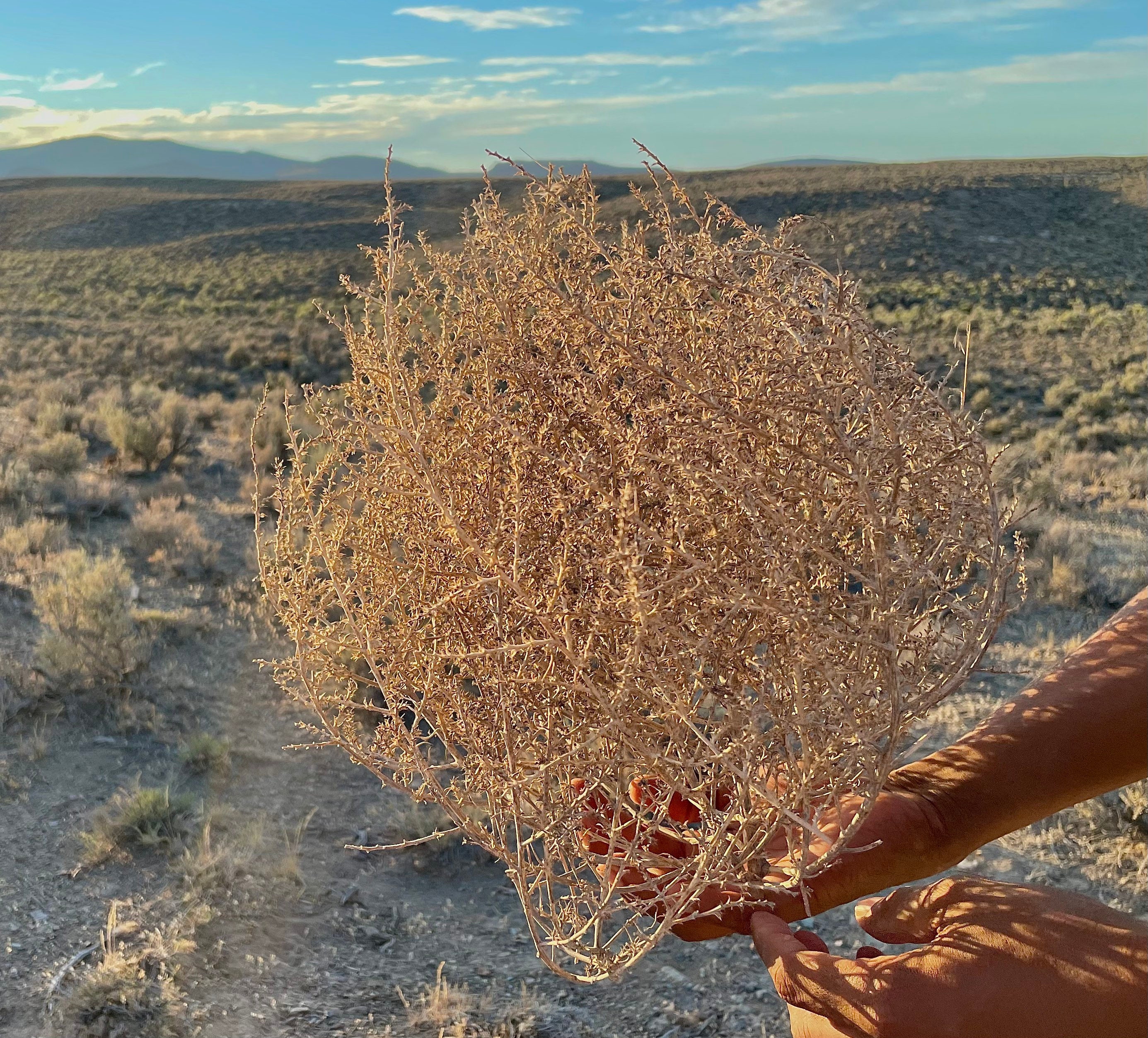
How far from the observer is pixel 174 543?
667cm

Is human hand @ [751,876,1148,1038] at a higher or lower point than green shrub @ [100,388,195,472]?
higher

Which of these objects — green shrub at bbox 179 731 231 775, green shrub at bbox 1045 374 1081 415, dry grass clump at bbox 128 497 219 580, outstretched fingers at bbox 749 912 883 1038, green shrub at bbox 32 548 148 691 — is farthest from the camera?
green shrub at bbox 1045 374 1081 415

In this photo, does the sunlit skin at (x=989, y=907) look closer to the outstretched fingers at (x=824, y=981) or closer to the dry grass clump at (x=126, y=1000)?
the outstretched fingers at (x=824, y=981)

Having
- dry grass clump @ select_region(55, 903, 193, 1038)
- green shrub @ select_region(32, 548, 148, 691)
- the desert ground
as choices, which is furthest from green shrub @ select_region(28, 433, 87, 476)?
dry grass clump @ select_region(55, 903, 193, 1038)

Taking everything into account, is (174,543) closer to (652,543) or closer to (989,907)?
(652,543)

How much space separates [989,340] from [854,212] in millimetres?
17062

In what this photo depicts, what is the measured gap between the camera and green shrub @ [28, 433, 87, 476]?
834 centimetres

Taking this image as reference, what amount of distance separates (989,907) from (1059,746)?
308mm

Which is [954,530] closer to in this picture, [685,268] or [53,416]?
[685,268]

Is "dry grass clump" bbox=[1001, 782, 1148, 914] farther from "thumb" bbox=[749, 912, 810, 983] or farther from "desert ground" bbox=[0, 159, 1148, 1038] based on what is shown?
"thumb" bbox=[749, 912, 810, 983]

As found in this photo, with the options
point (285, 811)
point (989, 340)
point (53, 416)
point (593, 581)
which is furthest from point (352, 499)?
point (989, 340)

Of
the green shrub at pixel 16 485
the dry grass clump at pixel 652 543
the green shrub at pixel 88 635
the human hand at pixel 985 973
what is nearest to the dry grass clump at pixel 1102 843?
the human hand at pixel 985 973

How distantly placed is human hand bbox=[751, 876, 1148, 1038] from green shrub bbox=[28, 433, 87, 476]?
334 inches

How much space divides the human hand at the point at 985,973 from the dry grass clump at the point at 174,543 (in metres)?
5.70
